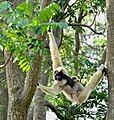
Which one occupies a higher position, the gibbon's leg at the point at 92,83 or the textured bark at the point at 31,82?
the textured bark at the point at 31,82

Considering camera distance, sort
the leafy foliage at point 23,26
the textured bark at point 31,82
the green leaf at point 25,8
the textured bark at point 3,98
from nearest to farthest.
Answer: the leafy foliage at point 23,26 < the green leaf at point 25,8 < the textured bark at point 31,82 < the textured bark at point 3,98

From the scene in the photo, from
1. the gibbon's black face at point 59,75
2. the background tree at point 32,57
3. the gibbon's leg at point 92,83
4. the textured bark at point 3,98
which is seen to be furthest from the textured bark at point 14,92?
the textured bark at point 3,98

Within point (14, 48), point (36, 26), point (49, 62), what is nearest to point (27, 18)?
point (36, 26)

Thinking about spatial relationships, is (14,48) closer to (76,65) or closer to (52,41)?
(52,41)

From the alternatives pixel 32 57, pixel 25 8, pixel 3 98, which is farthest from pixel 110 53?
pixel 3 98

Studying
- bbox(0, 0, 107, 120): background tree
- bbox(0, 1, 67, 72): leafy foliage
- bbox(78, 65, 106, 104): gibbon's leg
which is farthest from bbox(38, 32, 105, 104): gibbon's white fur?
bbox(0, 1, 67, 72): leafy foliage

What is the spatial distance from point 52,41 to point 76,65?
2.04 metres

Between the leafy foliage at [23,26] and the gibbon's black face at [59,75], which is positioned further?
the gibbon's black face at [59,75]

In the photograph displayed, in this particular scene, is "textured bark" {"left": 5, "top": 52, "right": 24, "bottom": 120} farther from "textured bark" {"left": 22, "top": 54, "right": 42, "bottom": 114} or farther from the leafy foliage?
the leafy foliage

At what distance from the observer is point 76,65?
7363 millimetres

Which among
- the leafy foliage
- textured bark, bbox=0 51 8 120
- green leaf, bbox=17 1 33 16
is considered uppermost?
green leaf, bbox=17 1 33 16

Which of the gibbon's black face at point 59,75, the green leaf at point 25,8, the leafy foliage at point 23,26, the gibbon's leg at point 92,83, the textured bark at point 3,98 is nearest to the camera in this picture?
the leafy foliage at point 23,26

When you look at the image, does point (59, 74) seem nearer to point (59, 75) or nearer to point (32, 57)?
point (59, 75)

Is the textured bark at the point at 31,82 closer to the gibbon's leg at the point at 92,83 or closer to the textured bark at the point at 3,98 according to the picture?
the gibbon's leg at the point at 92,83
